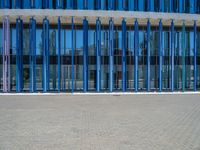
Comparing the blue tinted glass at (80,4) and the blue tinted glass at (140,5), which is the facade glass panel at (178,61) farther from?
the blue tinted glass at (80,4)

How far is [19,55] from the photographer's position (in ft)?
96.4

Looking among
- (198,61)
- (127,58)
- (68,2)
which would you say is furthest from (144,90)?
(68,2)

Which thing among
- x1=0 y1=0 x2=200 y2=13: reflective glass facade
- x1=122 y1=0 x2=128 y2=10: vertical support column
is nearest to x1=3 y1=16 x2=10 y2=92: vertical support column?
x1=0 y1=0 x2=200 y2=13: reflective glass facade

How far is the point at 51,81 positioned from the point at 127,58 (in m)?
7.15

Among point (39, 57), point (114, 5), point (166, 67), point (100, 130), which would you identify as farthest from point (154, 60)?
point (100, 130)

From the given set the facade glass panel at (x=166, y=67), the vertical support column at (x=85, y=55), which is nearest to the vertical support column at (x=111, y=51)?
the vertical support column at (x=85, y=55)

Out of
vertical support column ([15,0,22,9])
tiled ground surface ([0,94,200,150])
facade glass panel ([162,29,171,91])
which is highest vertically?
vertical support column ([15,0,22,9])

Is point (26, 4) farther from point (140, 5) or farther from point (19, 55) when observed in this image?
point (140, 5)

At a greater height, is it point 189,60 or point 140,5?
point 140,5

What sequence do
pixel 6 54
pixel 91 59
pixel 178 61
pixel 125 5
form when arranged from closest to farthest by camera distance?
pixel 6 54 < pixel 125 5 < pixel 91 59 < pixel 178 61

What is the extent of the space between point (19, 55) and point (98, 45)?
645cm

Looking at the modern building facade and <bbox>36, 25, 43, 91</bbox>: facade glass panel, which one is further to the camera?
<bbox>36, 25, 43, 91</bbox>: facade glass panel

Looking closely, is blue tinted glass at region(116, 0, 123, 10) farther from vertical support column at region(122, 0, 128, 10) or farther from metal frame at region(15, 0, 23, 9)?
metal frame at region(15, 0, 23, 9)

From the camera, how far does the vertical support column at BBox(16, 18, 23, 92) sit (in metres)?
29.1
